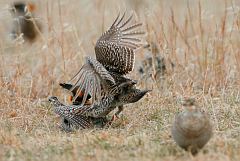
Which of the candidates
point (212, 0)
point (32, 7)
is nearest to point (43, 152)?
point (32, 7)

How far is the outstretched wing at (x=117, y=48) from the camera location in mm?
7051

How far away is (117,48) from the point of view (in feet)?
23.4

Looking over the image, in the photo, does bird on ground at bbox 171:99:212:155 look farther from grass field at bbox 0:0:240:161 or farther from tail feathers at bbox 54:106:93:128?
tail feathers at bbox 54:106:93:128

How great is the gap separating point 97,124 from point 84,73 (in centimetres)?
78

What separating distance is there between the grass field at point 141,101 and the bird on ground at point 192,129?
0.09 metres

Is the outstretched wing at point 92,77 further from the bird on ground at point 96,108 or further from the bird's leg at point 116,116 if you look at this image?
the bird's leg at point 116,116

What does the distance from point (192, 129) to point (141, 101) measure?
2672 mm

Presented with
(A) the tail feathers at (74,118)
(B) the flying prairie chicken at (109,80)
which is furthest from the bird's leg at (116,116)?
(A) the tail feathers at (74,118)

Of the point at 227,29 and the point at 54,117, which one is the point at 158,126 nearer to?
the point at 54,117

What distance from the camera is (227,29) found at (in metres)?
9.34

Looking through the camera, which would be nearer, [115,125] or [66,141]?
[66,141]

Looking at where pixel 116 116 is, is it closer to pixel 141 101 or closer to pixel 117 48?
pixel 117 48

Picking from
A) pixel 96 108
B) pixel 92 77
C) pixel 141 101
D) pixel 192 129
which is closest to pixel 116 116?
pixel 96 108

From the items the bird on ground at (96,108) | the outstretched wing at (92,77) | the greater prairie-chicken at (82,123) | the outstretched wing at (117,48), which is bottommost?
the greater prairie-chicken at (82,123)
